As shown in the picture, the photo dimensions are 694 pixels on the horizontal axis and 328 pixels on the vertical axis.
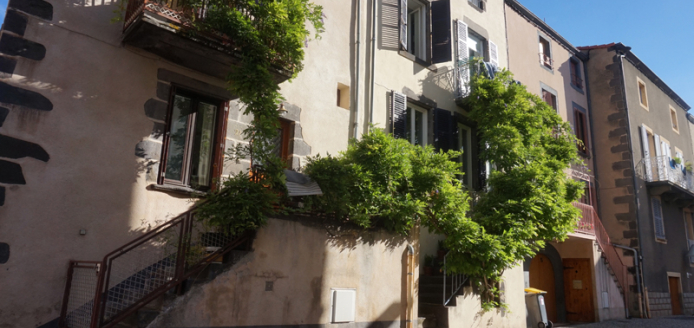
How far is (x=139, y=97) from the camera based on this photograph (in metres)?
7.61

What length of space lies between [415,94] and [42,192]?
26.3 feet

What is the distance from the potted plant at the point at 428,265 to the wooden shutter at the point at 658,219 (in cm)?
1305

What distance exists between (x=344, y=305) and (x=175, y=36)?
4.53 m

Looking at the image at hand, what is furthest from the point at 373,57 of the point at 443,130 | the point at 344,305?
the point at 344,305

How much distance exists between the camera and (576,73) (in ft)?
66.9

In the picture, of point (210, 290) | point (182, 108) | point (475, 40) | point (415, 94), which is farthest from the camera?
point (475, 40)

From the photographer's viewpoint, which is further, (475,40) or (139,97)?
(475,40)

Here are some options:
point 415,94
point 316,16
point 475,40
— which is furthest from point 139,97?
point 475,40

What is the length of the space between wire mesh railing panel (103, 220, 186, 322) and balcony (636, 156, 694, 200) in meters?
18.2

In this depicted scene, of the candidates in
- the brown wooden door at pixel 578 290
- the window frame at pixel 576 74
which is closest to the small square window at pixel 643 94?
the window frame at pixel 576 74

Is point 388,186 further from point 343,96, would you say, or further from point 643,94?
point 643,94

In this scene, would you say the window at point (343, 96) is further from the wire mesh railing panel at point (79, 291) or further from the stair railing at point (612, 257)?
the stair railing at point (612, 257)

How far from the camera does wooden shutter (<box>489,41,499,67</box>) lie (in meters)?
14.5

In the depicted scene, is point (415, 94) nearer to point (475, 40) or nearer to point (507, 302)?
point (475, 40)
